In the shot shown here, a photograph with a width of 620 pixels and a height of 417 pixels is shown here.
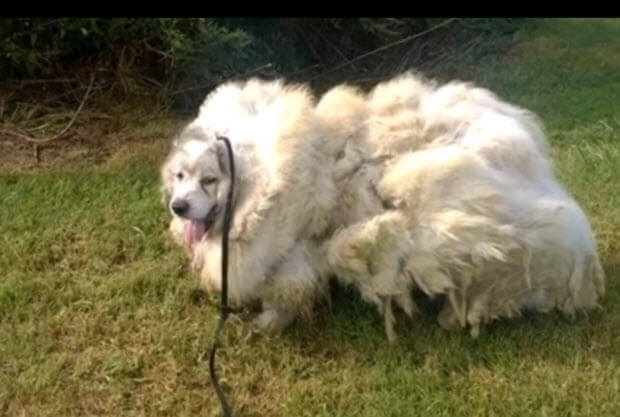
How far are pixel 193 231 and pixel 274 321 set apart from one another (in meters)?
0.47

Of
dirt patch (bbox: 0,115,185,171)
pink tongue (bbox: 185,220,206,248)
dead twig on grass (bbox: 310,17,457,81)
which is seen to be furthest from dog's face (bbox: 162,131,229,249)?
dead twig on grass (bbox: 310,17,457,81)

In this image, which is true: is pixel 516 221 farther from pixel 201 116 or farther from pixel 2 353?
pixel 2 353

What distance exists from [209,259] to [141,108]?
6.87ft

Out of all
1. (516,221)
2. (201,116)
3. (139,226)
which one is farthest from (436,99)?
(139,226)

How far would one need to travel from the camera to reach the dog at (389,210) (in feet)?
11.0

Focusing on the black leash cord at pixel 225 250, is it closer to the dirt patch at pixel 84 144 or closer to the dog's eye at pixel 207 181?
the dog's eye at pixel 207 181

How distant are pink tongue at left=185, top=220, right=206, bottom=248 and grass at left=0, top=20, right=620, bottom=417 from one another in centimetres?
31

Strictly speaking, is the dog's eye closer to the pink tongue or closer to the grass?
the pink tongue

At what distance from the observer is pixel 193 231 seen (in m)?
3.65

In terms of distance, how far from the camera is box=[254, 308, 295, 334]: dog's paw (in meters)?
3.63

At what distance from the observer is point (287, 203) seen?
136 inches

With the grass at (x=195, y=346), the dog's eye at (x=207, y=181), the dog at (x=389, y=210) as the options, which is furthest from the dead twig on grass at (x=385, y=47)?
the dog's eye at (x=207, y=181)

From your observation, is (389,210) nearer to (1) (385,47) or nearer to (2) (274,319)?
(2) (274,319)

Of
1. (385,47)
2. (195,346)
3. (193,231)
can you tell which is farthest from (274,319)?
(385,47)
